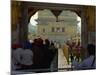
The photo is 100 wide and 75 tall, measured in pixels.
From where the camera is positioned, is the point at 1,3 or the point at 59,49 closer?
the point at 1,3

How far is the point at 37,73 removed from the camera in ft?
5.12

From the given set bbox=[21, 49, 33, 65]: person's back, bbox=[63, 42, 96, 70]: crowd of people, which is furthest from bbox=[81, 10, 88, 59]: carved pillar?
bbox=[21, 49, 33, 65]: person's back

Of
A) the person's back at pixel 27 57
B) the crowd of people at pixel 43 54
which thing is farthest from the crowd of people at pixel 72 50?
the person's back at pixel 27 57

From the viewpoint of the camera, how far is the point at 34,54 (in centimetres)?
157

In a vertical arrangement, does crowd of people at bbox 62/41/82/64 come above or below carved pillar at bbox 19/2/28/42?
below

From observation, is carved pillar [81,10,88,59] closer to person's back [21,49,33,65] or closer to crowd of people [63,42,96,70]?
crowd of people [63,42,96,70]

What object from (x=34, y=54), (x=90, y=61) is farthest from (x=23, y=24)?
(x=90, y=61)

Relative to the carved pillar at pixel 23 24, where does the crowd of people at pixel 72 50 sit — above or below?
below

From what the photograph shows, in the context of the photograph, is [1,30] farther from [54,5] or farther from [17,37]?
[54,5]

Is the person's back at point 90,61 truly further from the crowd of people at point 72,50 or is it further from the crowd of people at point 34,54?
the crowd of people at point 34,54

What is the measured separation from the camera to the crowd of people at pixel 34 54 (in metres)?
1.52

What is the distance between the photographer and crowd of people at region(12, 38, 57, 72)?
59.9 inches

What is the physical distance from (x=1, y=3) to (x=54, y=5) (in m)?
0.37

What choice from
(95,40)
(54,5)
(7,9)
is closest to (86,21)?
(95,40)
